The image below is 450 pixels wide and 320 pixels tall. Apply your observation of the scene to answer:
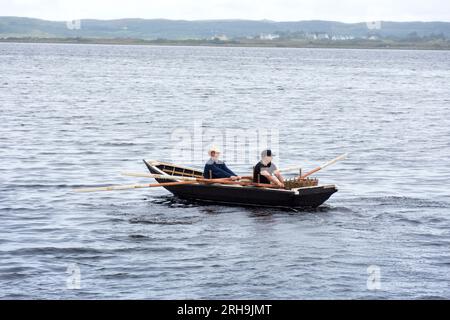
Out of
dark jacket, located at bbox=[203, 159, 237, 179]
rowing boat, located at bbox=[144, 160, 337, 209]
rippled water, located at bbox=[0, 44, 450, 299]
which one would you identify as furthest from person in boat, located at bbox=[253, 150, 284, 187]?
dark jacket, located at bbox=[203, 159, 237, 179]

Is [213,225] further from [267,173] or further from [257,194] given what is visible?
[267,173]

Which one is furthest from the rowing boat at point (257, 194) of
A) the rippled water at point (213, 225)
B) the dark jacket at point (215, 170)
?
the dark jacket at point (215, 170)

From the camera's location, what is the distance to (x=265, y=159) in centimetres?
2709

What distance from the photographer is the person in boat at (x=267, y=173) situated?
2704 cm

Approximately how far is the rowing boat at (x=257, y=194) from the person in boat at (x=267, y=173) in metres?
0.35

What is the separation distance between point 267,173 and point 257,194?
0.74 metres

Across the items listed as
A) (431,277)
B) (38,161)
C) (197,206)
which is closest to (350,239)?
(431,277)

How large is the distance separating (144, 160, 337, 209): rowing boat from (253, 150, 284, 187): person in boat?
347mm

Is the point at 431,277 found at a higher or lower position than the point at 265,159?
lower

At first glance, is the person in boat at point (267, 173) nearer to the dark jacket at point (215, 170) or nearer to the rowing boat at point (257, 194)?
the rowing boat at point (257, 194)

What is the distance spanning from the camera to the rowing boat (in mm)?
26781

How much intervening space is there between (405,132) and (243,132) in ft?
34.4

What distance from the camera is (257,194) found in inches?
1072
